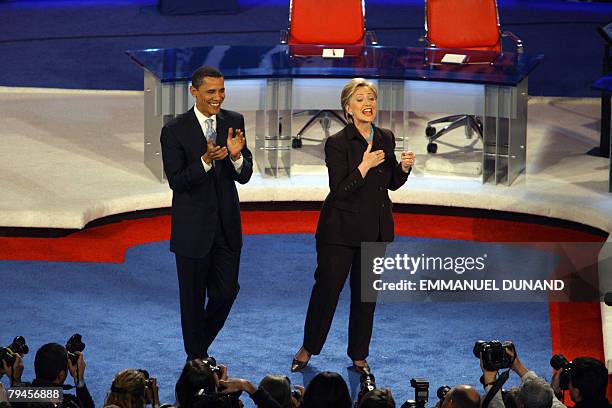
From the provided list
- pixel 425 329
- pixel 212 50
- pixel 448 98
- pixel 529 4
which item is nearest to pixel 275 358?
pixel 425 329

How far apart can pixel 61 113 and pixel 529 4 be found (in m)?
8.42

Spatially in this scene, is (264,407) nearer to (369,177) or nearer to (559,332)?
(369,177)

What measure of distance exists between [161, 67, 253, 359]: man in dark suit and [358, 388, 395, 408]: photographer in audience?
1861mm

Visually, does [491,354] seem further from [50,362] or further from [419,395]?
[50,362]

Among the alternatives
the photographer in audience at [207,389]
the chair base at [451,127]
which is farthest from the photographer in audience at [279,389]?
the chair base at [451,127]

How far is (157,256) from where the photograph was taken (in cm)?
816

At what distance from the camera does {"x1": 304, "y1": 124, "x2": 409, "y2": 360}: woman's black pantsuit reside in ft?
19.4

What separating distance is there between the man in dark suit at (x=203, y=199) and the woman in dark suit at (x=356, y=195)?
40 centimetres

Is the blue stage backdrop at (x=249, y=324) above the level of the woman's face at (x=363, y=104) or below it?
below

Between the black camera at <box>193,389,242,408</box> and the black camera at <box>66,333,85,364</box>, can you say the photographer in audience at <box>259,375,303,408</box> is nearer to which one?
the black camera at <box>193,389,242,408</box>

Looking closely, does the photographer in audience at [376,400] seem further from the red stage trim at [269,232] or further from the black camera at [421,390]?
the red stage trim at [269,232]

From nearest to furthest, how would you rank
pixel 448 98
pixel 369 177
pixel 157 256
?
pixel 369 177 < pixel 157 256 < pixel 448 98

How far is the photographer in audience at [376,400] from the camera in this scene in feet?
13.2

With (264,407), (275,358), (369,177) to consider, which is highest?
(369,177)
